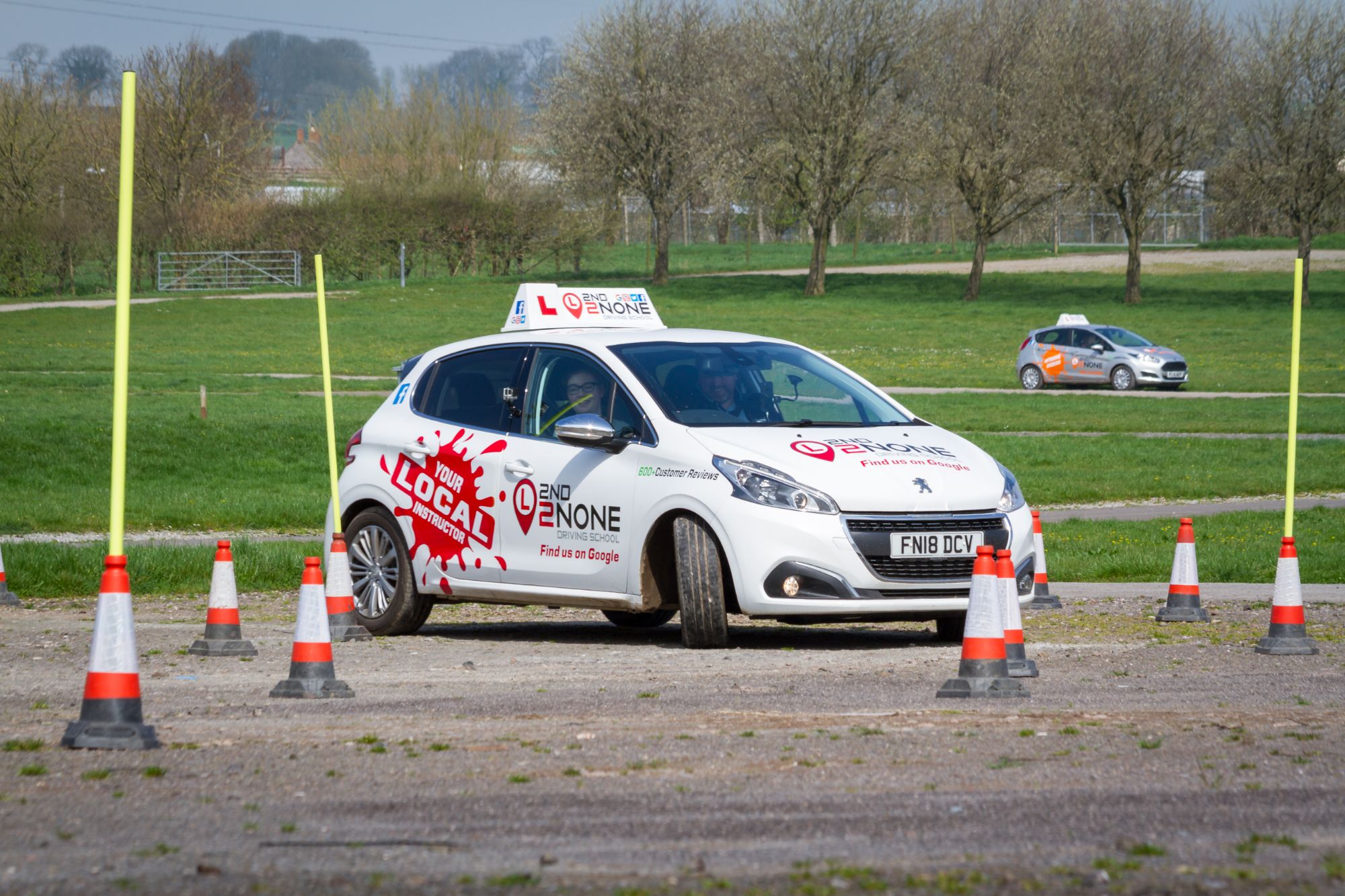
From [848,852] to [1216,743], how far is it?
212 cm

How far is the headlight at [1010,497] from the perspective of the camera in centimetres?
888

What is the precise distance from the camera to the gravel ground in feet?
14.3

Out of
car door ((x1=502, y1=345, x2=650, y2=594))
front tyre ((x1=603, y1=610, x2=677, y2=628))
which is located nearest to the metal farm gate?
front tyre ((x1=603, y1=610, x2=677, y2=628))

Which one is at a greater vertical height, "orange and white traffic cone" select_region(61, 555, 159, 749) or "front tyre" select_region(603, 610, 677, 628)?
"orange and white traffic cone" select_region(61, 555, 159, 749)

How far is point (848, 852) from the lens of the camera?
451 cm

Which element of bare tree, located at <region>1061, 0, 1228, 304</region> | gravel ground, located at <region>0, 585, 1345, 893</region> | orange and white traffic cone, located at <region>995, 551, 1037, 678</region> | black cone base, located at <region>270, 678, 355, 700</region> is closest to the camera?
gravel ground, located at <region>0, 585, 1345, 893</region>

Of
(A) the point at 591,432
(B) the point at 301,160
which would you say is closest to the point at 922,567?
(A) the point at 591,432

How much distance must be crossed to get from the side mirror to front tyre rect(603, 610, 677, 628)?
149 cm

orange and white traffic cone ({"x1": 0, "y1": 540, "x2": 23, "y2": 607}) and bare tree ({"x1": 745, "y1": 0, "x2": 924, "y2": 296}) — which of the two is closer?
orange and white traffic cone ({"x1": 0, "y1": 540, "x2": 23, "y2": 607})

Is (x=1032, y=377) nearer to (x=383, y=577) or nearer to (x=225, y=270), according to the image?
(x=383, y=577)

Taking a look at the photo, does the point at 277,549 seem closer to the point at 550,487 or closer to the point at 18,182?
the point at 550,487

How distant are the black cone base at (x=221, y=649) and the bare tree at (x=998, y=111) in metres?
51.9

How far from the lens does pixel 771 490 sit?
8547 mm

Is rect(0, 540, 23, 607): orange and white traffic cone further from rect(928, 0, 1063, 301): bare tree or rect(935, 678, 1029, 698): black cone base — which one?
rect(928, 0, 1063, 301): bare tree
